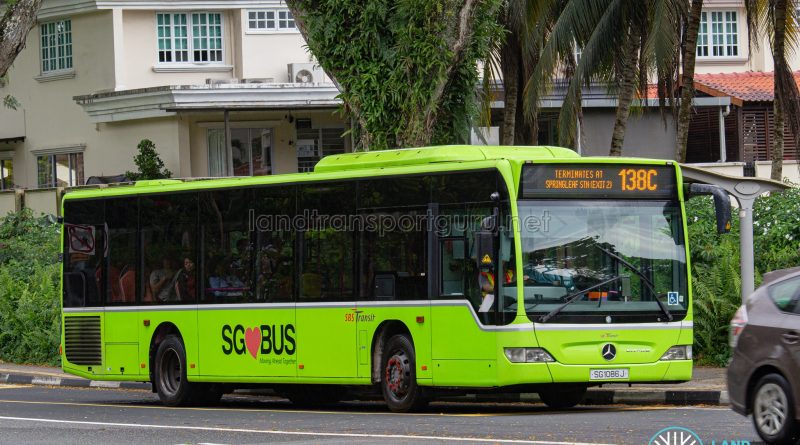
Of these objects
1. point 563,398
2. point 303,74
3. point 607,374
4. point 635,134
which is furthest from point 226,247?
point 635,134

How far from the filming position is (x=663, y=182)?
16578 mm

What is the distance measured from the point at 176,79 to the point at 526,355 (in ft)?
82.9

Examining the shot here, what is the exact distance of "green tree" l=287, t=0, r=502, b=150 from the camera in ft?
73.4

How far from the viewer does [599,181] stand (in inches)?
642

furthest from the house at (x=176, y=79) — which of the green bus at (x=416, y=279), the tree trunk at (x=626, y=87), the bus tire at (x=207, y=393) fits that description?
the green bus at (x=416, y=279)

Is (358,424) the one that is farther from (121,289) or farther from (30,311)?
(30,311)

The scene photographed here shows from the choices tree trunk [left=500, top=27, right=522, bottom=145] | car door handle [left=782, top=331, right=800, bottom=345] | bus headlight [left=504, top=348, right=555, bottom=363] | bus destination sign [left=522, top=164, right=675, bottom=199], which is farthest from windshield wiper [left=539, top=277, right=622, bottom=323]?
tree trunk [left=500, top=27, right=522, bottom=145]

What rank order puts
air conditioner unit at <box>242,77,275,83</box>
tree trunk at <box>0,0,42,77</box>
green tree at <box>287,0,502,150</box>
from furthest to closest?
air conditioner unit at <box>242,77,275,83</box> → tree trunk at <box>0,0,42,77</box> → green tree at <box>287,0,502,150</box>

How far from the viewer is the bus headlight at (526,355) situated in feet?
51.3

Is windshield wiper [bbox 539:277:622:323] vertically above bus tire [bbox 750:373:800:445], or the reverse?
windshield wiper [bbox 539:277:622:323]

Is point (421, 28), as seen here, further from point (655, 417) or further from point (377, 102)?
point (655, 417)

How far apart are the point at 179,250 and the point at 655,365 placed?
720cm

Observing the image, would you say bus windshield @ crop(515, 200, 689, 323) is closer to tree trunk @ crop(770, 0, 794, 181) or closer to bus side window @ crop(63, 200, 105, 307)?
bus side window @ crop(63, 200, 105, 307)

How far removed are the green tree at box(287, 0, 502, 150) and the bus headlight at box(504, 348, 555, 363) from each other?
7686 millimetres
